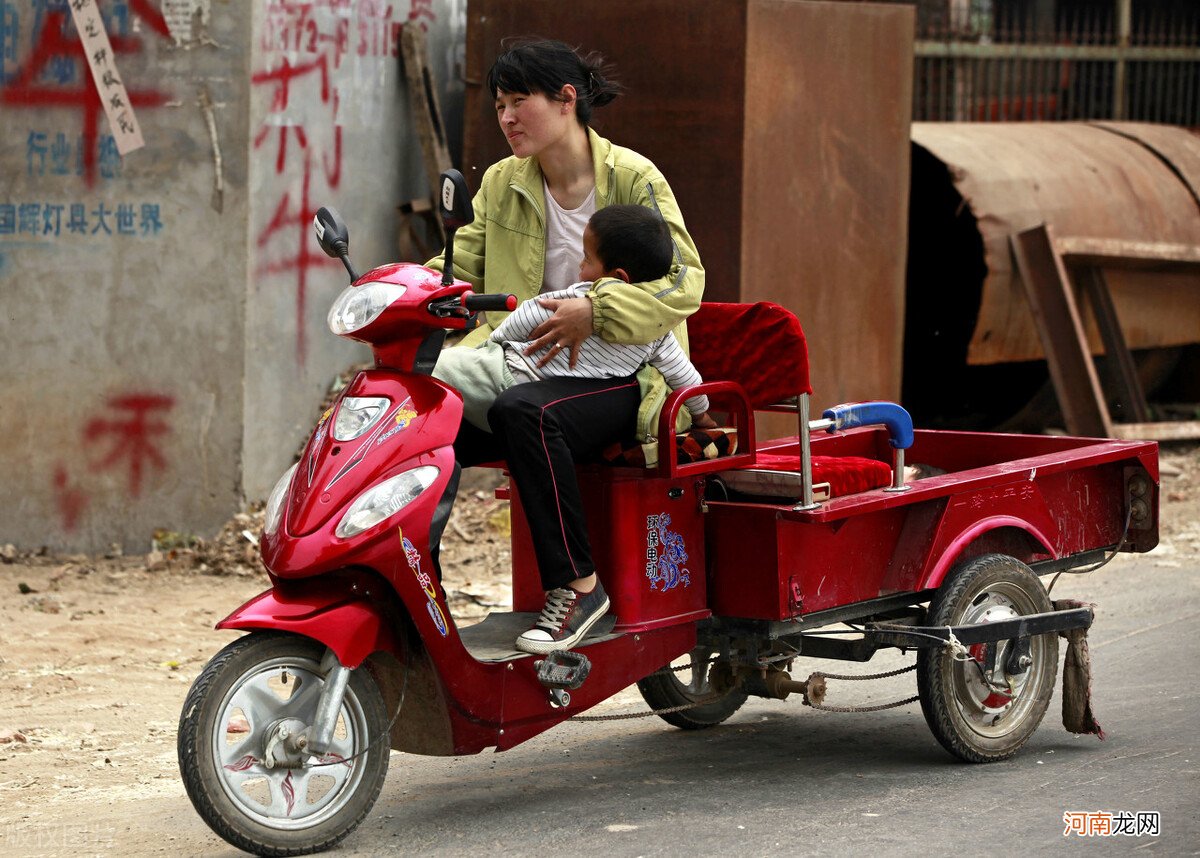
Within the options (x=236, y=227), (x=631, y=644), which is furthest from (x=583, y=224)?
(x=236, y=227)

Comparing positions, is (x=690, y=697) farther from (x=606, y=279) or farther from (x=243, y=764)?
(x=243, y=764)

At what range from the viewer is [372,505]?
3.86m

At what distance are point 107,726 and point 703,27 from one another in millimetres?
4819

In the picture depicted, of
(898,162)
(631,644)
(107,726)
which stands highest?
(898,162)

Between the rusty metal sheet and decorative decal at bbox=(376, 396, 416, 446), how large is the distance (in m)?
7.11

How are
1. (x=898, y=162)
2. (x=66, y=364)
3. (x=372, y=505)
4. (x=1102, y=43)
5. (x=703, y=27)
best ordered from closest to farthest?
1. (x=372, y=505)
2. (x=66, y=364)
3. (x=703, y=27)
4. (x=898, y=162)
5. (x=1102, y=43)

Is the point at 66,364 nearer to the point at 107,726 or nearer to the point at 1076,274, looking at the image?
the point at 107,726

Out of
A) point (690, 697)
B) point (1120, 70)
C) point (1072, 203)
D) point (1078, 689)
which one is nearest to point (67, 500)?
point (690, 697)

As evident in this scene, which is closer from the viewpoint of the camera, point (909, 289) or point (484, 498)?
point (484, 498)

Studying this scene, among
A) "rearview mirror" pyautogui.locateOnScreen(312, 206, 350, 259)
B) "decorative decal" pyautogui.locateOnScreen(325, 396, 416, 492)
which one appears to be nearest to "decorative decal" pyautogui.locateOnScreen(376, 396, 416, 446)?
"decorative decal" pyautogui.locateOnScreen(325, 396, 416, 492)

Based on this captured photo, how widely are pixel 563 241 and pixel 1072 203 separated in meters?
7.02

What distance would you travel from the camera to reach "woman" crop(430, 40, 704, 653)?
164 inches

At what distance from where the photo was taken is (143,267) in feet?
25.1

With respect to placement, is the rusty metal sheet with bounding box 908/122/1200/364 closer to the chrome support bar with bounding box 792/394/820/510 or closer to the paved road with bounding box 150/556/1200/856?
the paved road with bounding box 150/556/1200/856
